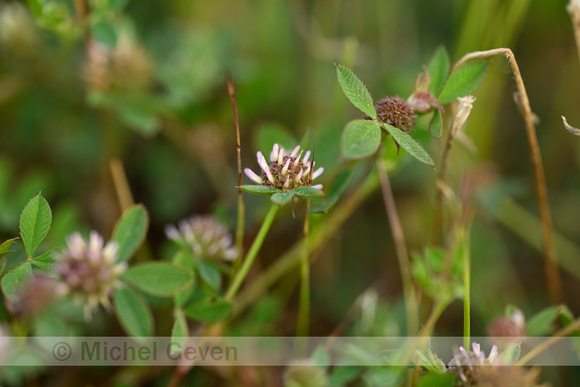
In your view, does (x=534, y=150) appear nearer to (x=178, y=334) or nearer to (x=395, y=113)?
(x=395, y=113)

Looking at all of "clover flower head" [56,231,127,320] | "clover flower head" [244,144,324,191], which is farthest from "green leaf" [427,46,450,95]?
"clover flower head" [56,231,127,320]

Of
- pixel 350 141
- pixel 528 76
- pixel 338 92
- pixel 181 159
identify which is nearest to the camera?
pixel 350 141

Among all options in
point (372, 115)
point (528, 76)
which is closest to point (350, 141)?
point (372, 115)

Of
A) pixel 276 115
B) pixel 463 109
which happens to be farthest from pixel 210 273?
pixel 276 115

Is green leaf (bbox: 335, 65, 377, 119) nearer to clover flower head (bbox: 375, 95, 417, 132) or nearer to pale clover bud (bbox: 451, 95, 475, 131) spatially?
clover flower head (bbox: 375, 95, 417, 132)

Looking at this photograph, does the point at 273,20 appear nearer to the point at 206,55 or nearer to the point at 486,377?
the point at 206,55

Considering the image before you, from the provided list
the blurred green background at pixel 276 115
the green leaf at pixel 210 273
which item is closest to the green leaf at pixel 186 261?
the green leaf at pixel 210 273
